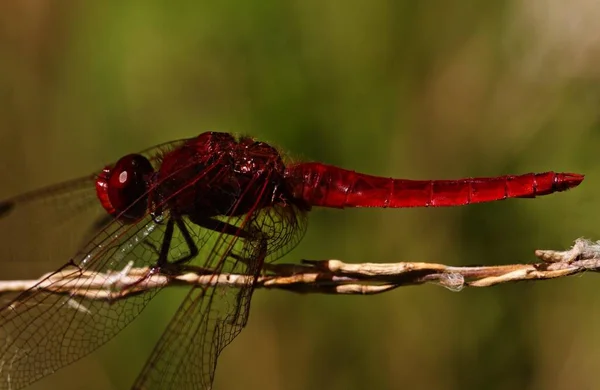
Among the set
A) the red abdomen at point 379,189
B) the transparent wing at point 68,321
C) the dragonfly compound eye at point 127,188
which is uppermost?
the red abdomen at point 379,189

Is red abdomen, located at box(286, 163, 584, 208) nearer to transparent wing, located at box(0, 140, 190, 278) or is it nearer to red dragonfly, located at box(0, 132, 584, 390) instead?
red dragonfly, located at box(0, 132, 584, 390)

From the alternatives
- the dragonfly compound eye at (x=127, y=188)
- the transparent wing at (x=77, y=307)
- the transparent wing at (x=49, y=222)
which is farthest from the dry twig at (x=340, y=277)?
the transparent wing at (x=49, y=222)

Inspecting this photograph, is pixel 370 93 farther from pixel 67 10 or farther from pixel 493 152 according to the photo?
pixel 67 10

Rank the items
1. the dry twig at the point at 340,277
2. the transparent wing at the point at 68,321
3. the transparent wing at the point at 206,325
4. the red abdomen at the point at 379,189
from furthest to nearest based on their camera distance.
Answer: the red abdomen at the point at 379,189 → the transparent wing at the point at 68,321 → the transparent wing at the point at 206,325 → the dry twig at the point at 340,277

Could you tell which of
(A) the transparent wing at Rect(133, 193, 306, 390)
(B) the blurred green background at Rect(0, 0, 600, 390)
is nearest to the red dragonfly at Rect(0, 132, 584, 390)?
(A) the transparent wing at Rect(133, 193, 306, 390)

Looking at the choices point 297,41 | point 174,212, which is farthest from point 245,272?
point 297,41

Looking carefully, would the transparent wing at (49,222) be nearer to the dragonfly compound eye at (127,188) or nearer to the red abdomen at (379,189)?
the dragonfly compound eye at (127,188)

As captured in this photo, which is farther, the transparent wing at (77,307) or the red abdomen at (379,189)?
the red abdomen at (379,189)
